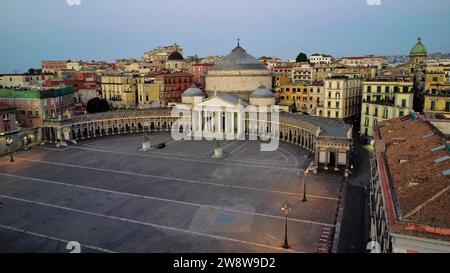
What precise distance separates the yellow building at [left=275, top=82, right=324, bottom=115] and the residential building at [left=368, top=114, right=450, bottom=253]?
52730 mm

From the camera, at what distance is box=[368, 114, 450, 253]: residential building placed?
60.0 ft

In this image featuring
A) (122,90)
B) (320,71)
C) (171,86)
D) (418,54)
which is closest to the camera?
(122,90)

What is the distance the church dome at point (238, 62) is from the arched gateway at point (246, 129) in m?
19.0

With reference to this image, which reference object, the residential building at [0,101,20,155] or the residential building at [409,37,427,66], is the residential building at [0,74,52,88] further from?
the residential building at [409,37,427,66]

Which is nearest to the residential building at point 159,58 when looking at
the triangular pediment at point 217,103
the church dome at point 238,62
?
the church dome at point 238,62

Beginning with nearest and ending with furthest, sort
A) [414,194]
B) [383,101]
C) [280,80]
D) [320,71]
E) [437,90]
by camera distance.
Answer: [414,194]
[437,90]
[383,101]
[280,80]
[320,71]

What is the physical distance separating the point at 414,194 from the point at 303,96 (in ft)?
248

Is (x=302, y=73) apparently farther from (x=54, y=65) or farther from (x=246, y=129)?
(x=54, y=65)

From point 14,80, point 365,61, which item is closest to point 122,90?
point 14,80

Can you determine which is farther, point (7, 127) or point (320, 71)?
point (320, 71)

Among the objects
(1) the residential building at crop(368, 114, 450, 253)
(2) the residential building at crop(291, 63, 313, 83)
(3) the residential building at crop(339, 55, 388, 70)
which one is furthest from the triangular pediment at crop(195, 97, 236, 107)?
(3) the residential building at crop(339, 55, 388, 70)

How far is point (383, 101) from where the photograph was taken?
6988 cm

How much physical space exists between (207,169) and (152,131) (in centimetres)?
3644
